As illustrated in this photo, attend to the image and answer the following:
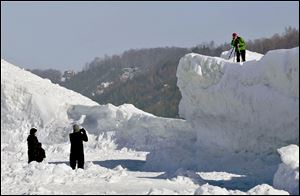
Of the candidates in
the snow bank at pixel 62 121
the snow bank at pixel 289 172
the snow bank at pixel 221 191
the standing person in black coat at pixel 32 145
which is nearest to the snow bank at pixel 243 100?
the snow bank at pixel 289 172

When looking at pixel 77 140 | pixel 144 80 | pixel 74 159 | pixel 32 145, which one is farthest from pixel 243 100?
pixel 144 80

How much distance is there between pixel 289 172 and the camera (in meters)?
11.2

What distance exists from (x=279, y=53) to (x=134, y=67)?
125m

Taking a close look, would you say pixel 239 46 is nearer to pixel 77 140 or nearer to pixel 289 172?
pixel 77 140

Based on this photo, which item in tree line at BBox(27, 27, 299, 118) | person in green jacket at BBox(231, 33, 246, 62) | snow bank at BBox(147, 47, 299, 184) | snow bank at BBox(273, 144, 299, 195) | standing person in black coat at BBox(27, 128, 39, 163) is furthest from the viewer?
tree line at BBox(27, 27, 299, 118)

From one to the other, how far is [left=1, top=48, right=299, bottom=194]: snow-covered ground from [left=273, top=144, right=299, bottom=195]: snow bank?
0.02m

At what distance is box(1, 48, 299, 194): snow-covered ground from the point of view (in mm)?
11445

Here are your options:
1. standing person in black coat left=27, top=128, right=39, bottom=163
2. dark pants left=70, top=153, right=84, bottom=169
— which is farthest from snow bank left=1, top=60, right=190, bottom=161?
dark pants left=70, top=153, right=84, bottom=169

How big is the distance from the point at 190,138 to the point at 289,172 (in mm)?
8100

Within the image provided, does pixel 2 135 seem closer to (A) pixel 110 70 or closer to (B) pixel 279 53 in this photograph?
(B) pixel 279 53

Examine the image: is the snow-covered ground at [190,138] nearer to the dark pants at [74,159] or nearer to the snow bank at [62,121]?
the snow bank at [62,121]

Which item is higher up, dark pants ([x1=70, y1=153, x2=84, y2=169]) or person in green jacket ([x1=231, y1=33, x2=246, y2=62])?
person in green jacket ([x1=231, y1=33, x2=246, y2=62])

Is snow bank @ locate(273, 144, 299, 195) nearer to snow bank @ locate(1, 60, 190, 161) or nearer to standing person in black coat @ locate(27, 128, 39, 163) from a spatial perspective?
standing person in black coat @ locate(27, 128, 39, 163)

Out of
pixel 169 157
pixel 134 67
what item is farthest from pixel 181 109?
pixel 134 67
